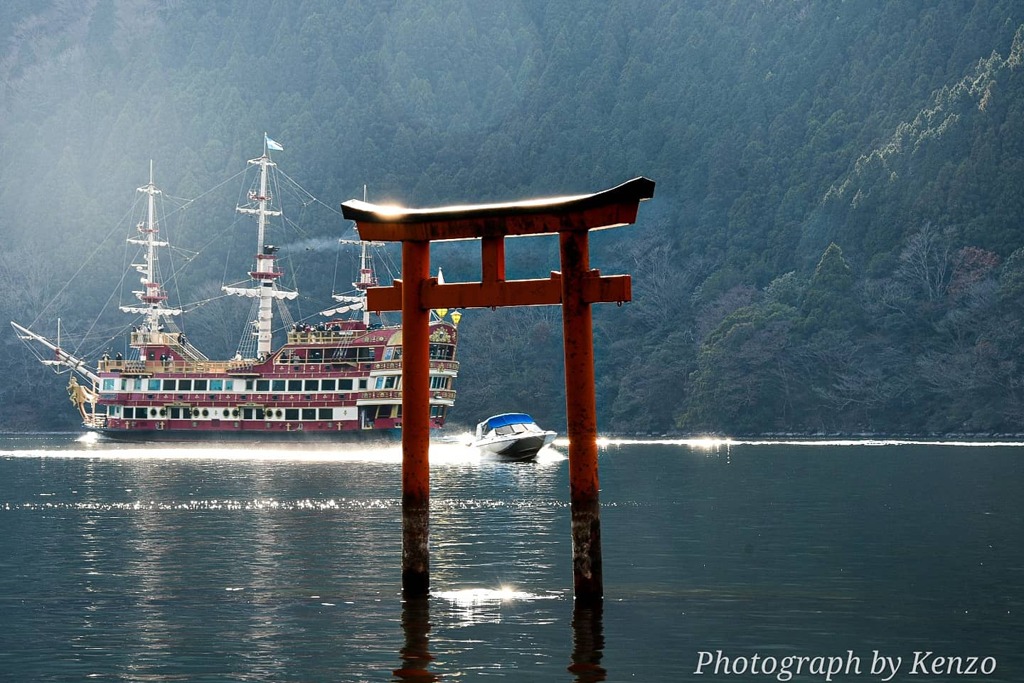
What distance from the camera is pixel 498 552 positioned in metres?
31.3

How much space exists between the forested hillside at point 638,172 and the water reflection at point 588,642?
80.4 m

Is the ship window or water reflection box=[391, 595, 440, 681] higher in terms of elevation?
the ship window

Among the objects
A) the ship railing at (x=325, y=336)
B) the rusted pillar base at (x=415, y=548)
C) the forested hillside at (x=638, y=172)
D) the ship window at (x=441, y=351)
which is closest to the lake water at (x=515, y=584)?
the rusted pillar base at (x=415, y=548)

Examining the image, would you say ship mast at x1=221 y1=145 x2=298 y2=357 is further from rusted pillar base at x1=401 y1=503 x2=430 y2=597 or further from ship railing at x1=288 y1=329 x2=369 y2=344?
rusted pillar base at x1=401 y1=503 x2=430 y2=597

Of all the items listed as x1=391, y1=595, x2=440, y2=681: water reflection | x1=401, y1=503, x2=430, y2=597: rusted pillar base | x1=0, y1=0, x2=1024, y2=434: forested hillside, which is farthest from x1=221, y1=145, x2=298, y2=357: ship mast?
x1=391, y1=595, x2=440, y2=681: water reflection

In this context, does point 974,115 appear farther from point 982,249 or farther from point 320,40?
point 320,40

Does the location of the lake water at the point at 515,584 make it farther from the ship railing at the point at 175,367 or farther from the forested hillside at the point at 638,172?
the ship railing at the point at 175,367

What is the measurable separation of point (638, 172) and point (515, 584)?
12174cm

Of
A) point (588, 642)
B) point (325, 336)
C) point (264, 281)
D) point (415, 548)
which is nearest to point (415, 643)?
point (588, 642)

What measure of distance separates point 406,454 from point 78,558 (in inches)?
453

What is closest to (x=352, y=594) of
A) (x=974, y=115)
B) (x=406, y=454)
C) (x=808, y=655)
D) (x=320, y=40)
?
(x=406, y=454)

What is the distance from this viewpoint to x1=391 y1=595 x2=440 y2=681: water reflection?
→ 1830 cm

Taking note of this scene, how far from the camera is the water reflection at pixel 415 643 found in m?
18.3

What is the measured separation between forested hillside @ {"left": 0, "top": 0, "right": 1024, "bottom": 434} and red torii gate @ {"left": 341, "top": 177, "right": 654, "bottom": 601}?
3172 inches
